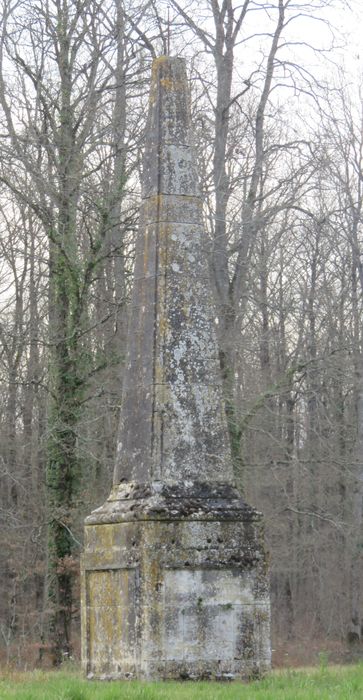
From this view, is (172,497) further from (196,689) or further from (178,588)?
(196,689)

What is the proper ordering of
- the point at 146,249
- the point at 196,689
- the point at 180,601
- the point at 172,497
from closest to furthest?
the point at 196,689, the point at 180,601, the point at 172,497, the point at 146,249

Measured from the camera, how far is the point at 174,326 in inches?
391

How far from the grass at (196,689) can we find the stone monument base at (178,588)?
10.9 inches

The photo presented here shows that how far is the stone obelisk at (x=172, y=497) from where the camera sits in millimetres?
9211

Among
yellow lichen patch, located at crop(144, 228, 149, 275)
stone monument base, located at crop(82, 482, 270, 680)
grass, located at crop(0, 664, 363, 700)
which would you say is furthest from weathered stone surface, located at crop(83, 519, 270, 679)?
yellow lichen patch, located at crop(144, 228, 149, 275)

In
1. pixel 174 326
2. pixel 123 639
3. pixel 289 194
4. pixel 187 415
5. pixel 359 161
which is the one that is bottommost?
pixel 123 639

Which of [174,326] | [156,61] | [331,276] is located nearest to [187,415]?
[174,326]

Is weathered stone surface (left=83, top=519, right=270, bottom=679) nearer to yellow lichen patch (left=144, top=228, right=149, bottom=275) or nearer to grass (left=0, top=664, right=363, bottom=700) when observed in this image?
grass (left=0, top=664, right=363, bottom=700)

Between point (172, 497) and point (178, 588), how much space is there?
0.71m

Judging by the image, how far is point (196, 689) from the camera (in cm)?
829

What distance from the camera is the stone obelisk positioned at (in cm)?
921

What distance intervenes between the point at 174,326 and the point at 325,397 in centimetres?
2217

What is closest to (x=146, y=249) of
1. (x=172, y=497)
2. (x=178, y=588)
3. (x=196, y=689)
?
(x=172, y=497)

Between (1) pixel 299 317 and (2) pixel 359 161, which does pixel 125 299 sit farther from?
(2) pixel 359 161
